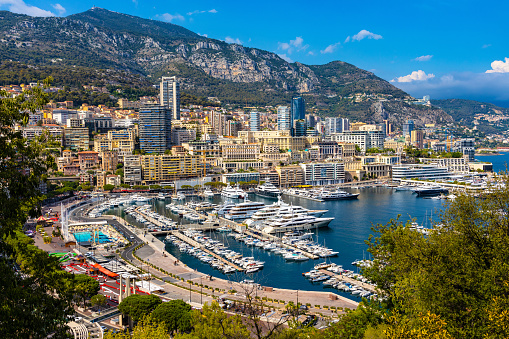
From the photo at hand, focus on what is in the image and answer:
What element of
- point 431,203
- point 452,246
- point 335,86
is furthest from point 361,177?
point 335,86

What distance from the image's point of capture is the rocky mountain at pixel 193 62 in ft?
434

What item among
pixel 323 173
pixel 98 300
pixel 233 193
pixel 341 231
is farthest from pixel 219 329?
pixel 323 173

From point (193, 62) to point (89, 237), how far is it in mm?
142203

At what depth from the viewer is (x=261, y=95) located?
16188cm

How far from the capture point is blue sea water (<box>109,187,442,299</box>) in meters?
26.2

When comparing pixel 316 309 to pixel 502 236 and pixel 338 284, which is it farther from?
pixel 502 236

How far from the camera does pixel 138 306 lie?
1695cm

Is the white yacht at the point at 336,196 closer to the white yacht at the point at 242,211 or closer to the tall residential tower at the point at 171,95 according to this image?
the white yacht at the point at 242,211

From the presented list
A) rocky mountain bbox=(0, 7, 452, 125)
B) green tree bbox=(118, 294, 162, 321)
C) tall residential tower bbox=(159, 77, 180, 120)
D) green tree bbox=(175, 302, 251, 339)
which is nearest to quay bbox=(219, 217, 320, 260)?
green tree bbox=(118, 294, 162, 321)

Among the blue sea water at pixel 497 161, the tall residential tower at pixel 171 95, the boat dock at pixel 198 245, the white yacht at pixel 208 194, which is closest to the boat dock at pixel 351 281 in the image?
the boat dock at pixel 198 245

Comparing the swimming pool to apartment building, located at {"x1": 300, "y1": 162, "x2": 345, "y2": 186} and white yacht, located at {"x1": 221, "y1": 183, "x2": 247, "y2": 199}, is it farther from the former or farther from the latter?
apartment building, located at {"x1": 300, "y1": 162, "x2": 345, "y2": 186}

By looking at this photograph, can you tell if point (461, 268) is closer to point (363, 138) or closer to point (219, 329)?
point (219, 329)

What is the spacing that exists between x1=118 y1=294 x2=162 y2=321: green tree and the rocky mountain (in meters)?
113

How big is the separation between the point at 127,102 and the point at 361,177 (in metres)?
55.4
